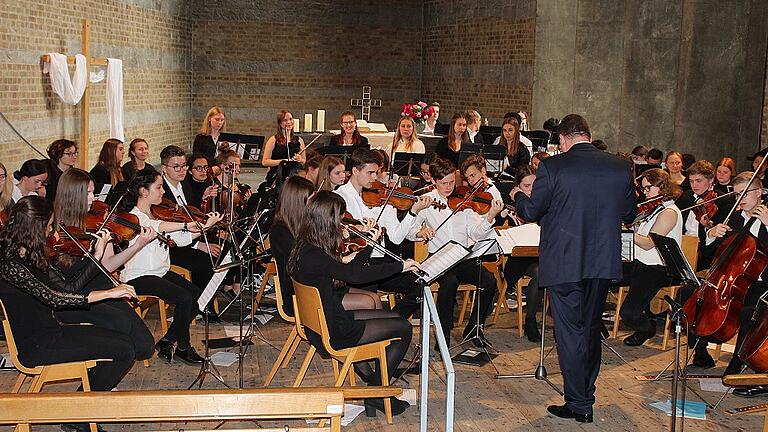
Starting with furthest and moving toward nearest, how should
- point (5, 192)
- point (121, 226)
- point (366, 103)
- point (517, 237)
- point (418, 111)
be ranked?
1. point (366, 103)
2. point (418, 111)
3. point (5, 192)
4. point (517, 237)
5. point (121, 226)

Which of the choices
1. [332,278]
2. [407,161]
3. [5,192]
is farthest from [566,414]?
[407,161]

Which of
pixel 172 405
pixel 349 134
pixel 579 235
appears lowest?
pixel 172 405

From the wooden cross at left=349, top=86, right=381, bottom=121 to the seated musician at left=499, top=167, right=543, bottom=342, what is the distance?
39.6 feet

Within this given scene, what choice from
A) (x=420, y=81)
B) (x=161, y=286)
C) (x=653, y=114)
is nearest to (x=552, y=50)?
(x=653, y=114)

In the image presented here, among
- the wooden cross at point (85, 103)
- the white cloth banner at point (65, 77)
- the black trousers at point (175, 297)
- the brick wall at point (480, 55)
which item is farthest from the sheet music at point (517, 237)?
the brick wall at point (480, 55)

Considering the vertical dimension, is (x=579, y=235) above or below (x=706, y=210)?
above

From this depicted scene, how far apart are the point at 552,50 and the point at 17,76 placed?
8.36 m

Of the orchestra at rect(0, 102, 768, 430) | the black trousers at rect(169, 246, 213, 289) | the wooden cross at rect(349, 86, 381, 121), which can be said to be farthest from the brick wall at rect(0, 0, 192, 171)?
the black trousers at rect(169, 246, 213, 289)

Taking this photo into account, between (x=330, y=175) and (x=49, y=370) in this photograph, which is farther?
(x=330, y=175)

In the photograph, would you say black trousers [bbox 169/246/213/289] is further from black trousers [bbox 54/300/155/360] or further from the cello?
the cello

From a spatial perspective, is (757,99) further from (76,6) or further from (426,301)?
(426,301)

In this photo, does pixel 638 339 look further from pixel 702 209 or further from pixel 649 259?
pixel 702 209

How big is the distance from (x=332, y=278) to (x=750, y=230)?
3.12 metres

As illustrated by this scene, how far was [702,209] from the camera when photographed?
25.2 ft
